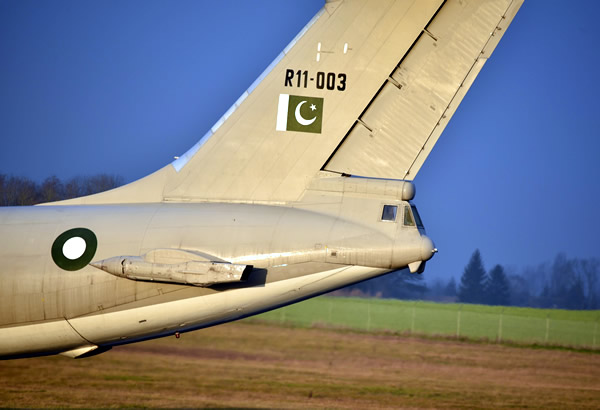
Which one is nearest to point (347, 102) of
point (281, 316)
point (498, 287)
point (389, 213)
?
point (389, 213)

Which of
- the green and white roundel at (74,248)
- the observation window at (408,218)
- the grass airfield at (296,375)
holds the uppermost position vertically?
the observation window at (408,218)

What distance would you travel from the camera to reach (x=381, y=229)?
10.3 metres

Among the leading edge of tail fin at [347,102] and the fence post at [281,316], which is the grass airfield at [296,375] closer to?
the fence post at [281,316]

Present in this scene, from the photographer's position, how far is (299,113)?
36.9ft

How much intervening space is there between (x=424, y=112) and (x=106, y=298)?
541 centimetres

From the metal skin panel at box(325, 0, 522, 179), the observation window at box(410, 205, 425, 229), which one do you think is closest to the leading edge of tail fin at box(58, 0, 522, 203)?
the metal skin panel at box(325, 0, 522, 179)

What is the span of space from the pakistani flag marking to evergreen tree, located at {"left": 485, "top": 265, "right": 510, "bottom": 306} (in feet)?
110

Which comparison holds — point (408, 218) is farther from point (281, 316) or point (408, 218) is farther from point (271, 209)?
point (281, 316)

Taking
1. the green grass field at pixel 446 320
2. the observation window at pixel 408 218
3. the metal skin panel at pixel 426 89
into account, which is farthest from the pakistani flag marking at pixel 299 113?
the green grass field at pixel 446 320

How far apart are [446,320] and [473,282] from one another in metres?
14.3

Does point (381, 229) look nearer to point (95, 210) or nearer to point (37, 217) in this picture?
point (95, 210)

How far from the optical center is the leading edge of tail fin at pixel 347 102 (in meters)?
10.8

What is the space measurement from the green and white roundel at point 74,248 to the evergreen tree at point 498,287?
34.8 metres

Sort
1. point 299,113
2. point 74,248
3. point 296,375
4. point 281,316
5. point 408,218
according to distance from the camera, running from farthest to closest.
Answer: point 281,316 → point 296,375 → point 299,113 → point 74,248 → point 408,218
